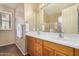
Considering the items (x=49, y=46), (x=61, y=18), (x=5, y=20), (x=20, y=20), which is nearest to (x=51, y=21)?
(x=61, y=18)

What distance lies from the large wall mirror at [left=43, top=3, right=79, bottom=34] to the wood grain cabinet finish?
0.77 ft

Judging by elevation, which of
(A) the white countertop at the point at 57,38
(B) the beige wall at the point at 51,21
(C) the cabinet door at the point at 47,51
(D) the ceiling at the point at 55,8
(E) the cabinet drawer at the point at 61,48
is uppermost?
(D) the ceiling at the point at 55,8

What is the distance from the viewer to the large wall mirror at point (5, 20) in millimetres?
1685

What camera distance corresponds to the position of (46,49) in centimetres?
169

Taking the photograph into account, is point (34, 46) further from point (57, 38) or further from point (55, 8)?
point (55, 8)

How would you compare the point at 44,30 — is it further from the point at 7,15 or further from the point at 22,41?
the point at 7,15

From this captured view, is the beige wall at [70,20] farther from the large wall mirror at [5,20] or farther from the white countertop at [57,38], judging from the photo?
the large wall mirror at [5,20]

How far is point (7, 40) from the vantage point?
5.71 ft

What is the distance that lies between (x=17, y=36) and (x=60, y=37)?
2.27ft

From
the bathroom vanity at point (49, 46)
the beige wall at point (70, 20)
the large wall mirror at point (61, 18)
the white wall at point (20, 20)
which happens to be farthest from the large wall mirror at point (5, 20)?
the beige wall at point (70, 20)

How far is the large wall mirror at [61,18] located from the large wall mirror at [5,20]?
22.1 inches

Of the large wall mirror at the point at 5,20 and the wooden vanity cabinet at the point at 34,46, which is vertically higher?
the large wall mirror at the point at 5,20

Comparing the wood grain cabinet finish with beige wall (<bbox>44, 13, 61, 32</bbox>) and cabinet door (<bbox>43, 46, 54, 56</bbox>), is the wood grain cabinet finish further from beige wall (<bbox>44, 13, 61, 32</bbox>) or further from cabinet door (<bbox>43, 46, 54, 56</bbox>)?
beige wall (<bbox>44, 13, 61, 32</bbox>)

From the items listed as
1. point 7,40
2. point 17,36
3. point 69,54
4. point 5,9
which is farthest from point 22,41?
point 69,54
